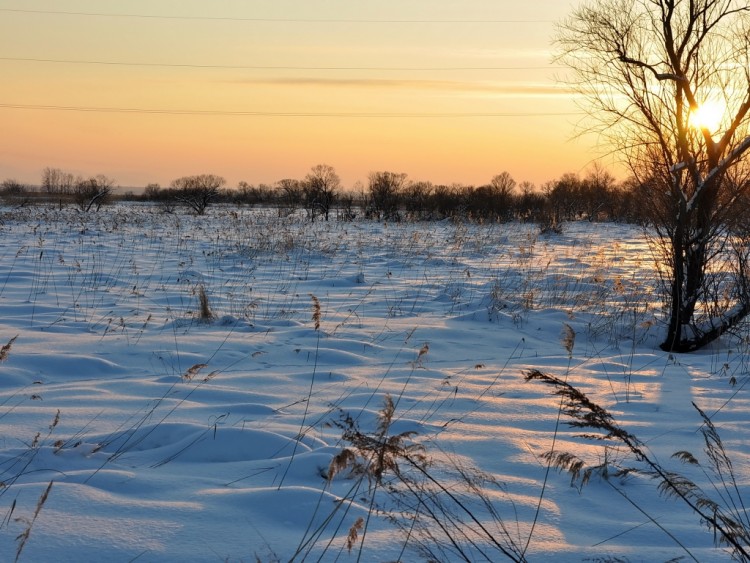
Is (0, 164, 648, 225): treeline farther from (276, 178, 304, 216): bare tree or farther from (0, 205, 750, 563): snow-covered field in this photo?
(0, 205, 750, 563): snow-covered field

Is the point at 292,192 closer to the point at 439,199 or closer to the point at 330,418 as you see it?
the point at 439,199

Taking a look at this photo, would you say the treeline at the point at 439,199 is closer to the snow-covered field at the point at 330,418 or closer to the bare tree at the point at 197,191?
the bare tree at the point at 197,191

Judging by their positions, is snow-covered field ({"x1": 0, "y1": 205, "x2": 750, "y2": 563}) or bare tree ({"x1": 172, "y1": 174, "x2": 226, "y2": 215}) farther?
bare tree ({"x1": 172, "y1": 174, "x2": 226, "y2": 215})

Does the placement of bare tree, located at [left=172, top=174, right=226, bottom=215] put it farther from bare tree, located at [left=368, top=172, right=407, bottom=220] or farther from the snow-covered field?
the snow-covered field

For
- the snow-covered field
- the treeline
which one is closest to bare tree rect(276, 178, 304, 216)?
the treeline

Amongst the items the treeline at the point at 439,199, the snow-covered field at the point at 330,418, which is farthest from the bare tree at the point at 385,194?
the snow-covered field at the point at 330,418

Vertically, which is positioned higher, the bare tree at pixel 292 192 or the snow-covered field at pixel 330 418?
the bare tree at pixel 292 192

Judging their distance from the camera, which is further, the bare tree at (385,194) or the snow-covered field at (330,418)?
the bare tree at (385,194)

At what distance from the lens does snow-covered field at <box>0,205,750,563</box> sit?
7.79ft

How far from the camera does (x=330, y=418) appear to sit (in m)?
3.58

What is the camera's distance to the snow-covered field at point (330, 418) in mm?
2373

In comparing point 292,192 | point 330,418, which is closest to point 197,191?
point 292,192

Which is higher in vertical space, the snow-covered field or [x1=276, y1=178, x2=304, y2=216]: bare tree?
[x1=276, y1=178, x2=304, y2=216]: bare tree

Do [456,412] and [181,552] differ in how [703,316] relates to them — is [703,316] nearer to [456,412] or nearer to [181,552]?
[456,412]
